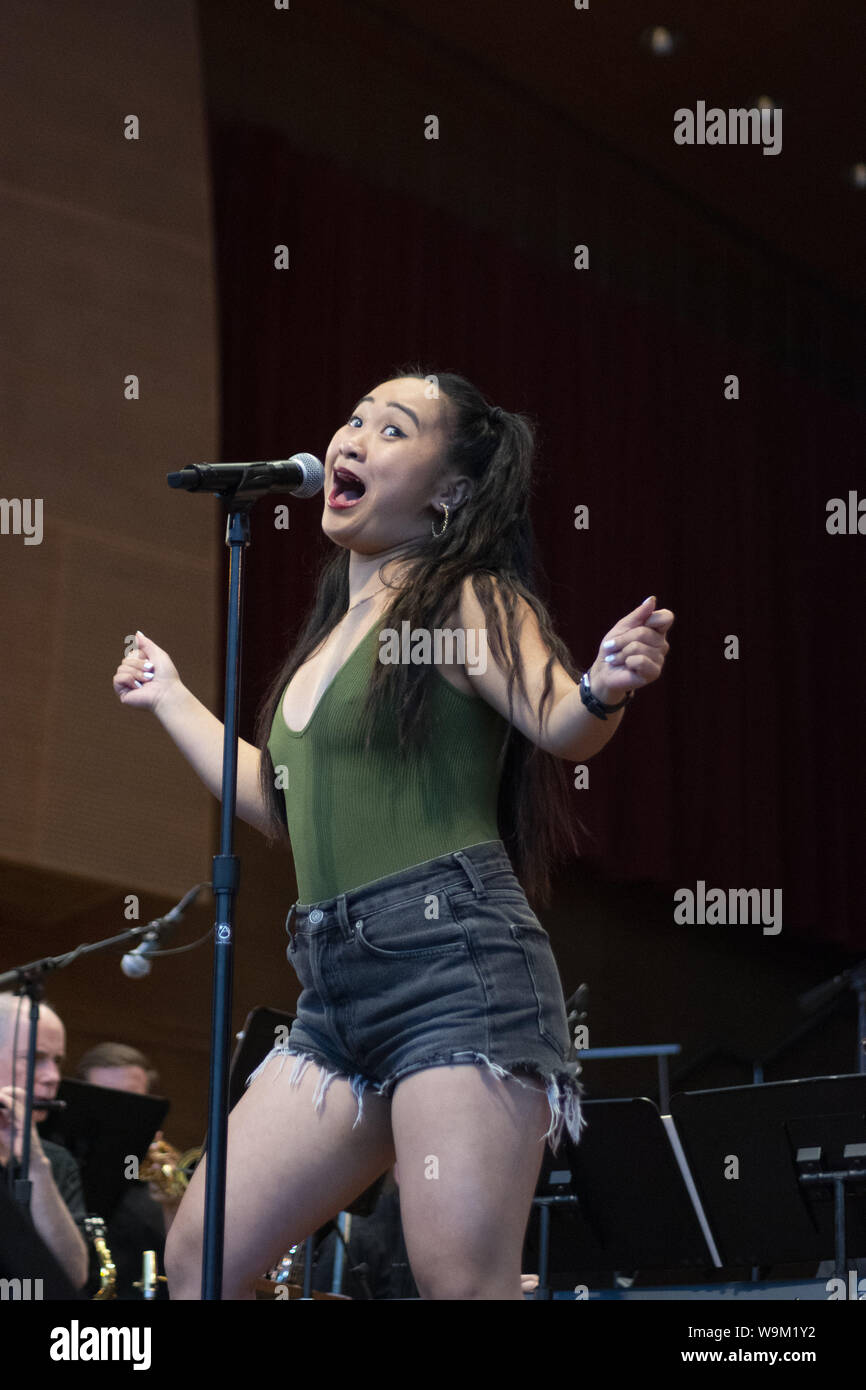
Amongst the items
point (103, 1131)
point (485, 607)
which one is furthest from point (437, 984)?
point (103, 1131)

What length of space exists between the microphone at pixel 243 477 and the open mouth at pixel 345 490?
3 centimetres

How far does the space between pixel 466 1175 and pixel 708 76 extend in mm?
6927

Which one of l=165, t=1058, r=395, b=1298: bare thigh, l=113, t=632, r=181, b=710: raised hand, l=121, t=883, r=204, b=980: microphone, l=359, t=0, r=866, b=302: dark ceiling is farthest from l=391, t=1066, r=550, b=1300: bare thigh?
l=359, t=0, r=866, b=302: dark ceiling

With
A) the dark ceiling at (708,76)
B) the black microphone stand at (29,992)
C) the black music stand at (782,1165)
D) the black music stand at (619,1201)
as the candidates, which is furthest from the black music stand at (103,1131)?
the dark ceiling at (708,76)

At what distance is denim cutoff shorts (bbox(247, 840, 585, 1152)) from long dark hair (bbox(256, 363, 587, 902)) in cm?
18

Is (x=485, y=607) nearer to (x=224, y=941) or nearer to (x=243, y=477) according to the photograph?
(x=243, y=477)

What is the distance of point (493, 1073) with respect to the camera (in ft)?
6.07

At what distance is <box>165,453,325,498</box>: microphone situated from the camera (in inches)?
87.2

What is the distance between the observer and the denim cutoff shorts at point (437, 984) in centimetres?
189
